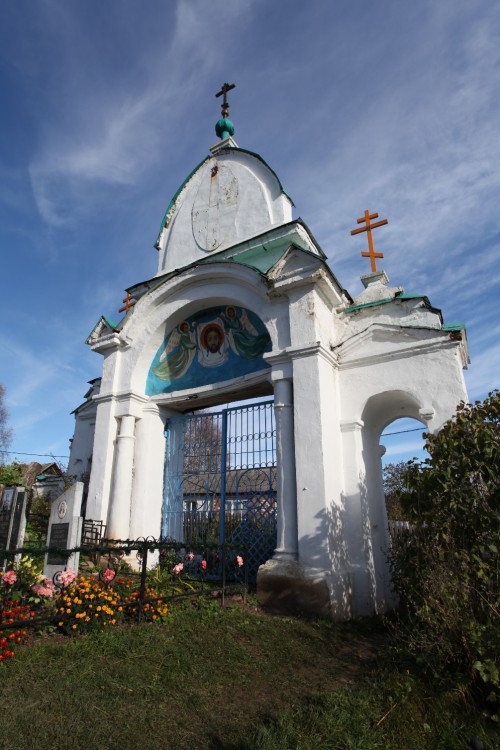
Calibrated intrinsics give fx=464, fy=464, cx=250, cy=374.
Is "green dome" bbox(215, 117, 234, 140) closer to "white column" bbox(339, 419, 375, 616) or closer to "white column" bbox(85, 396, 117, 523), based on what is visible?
"white column" bbox(85, 396, 117, 523)

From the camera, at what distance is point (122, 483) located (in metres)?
9.22

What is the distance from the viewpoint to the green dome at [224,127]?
1205cm

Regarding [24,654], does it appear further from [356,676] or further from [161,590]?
[356,676]

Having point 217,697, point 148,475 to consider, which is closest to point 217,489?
point 148,475

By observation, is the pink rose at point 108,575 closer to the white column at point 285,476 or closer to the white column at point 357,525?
the white column at point 285,476

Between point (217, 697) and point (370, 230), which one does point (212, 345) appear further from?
point (217, 697)

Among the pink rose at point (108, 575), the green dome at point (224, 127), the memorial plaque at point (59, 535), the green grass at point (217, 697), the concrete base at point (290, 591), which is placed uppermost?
the green dome at point (224, 127)

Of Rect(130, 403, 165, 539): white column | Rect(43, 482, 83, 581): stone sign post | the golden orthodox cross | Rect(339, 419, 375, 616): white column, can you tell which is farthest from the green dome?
Rect(43, 482, 83, 581): stone sign post

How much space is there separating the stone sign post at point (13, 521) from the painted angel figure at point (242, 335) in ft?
15.4

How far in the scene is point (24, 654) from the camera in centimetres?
439

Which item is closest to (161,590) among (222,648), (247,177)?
(222,648)

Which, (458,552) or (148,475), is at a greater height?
(148,475)

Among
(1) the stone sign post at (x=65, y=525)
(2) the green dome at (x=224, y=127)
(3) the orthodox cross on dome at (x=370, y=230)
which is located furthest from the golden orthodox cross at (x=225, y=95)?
(1) the stone sign post at (x=65, y=525)

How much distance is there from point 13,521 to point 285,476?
4.57 meters
